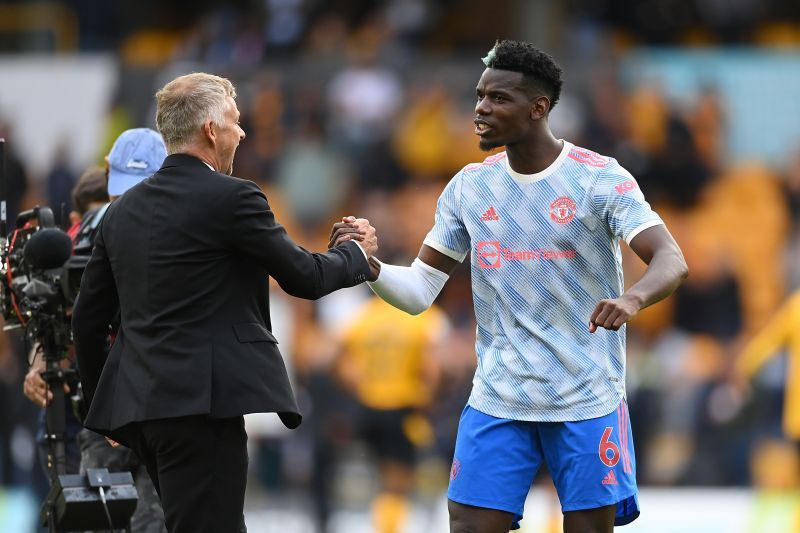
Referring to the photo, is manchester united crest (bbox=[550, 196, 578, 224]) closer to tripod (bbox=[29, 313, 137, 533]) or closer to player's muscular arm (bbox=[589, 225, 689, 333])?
player's muscular arm (bbox=[589, 225, 689, 333])

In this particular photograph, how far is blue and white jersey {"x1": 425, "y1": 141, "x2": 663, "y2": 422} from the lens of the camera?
18.2 feet

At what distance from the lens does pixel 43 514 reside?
21.0ft

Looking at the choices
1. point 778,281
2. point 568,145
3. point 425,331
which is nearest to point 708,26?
point 778,281

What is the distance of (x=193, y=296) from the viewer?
507 cm

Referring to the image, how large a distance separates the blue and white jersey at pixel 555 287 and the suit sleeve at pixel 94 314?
1.36 meters

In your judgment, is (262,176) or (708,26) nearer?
(262,176)

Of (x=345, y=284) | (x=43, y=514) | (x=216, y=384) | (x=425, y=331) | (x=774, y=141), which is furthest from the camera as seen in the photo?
(x=774, y=141)

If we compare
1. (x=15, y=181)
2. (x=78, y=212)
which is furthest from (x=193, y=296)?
(x=15, y=181)

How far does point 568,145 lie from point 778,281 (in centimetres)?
901

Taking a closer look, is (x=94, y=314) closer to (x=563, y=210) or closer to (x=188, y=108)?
(x=188, y=108)

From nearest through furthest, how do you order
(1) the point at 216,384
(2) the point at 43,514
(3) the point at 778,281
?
(1) the point at 216,384 → (2) the point at 43,514 → (3) the point at 778,281

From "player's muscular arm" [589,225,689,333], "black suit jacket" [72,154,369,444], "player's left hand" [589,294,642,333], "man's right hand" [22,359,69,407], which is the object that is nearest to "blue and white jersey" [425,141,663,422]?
"player's muscular arm" [589,225,689,333]

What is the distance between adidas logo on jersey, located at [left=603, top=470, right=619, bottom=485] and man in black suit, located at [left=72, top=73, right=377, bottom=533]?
114cm

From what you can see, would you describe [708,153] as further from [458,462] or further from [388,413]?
[458,462]
